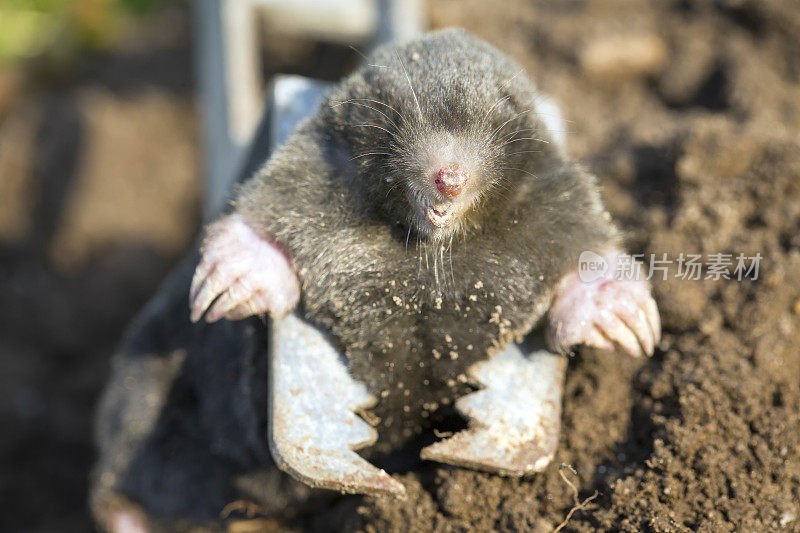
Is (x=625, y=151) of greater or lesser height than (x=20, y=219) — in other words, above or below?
above

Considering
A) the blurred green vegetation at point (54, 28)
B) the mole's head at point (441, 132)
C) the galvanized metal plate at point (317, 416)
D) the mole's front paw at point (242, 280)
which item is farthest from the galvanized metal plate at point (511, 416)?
the blurred green vegetation at point (54, 28)

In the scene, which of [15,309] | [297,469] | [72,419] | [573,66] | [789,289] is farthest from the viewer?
[15,309]

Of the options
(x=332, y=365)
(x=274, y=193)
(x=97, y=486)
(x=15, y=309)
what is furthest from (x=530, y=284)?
(x=15, y=309)

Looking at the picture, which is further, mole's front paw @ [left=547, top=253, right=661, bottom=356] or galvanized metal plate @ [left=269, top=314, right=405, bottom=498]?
mole's front paw @ [left=547, top=253, right=661, bottom=356]

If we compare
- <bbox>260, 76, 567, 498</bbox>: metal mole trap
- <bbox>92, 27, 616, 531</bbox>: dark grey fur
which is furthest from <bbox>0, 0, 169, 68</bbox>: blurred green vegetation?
<bbox>260, 76, 567, 498</bbox>: metal mole trap

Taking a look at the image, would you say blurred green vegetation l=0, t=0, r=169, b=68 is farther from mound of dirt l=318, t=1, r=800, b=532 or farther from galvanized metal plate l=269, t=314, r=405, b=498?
galvanized metal plate l=269, t=314, r=405, b=498

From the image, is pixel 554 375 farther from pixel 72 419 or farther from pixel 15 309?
pixel 15 309

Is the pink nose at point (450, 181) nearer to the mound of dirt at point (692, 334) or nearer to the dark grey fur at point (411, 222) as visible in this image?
the dark grey fur at point (411, 222)
